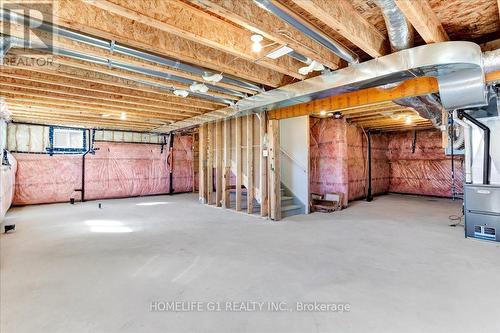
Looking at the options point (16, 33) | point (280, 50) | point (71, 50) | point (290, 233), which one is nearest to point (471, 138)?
point (290, 233)

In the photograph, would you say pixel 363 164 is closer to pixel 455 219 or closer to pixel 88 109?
pixel 455 219

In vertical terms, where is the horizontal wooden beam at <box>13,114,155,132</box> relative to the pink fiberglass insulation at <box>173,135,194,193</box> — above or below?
above

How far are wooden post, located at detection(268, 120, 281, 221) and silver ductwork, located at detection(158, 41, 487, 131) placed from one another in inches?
57.7

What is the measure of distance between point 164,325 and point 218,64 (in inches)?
111

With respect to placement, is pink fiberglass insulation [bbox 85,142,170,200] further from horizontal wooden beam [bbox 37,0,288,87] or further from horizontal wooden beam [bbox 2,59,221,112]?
horizontal wooden beam [bbox 37,0,288,87]

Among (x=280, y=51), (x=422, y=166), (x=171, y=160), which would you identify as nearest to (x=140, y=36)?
(x=280, y=51)

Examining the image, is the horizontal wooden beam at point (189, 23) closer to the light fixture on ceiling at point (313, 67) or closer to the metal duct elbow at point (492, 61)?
the light fixture on ceiling at point (313, 67)

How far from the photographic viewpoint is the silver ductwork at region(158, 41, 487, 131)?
2.46 meters

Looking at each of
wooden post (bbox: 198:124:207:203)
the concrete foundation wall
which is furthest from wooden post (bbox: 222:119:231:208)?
the concrete foundation wall

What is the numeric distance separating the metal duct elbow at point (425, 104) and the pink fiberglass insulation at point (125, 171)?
26.6ft

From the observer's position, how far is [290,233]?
165 inches

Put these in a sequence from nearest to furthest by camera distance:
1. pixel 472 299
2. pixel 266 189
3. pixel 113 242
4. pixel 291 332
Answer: pixel 291 332 < pixel 472 299 < pixel 113 242 < pixel 266 189

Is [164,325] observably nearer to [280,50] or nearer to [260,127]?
[280,50]

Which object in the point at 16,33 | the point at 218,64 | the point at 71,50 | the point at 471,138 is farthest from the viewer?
the point at 471,138
